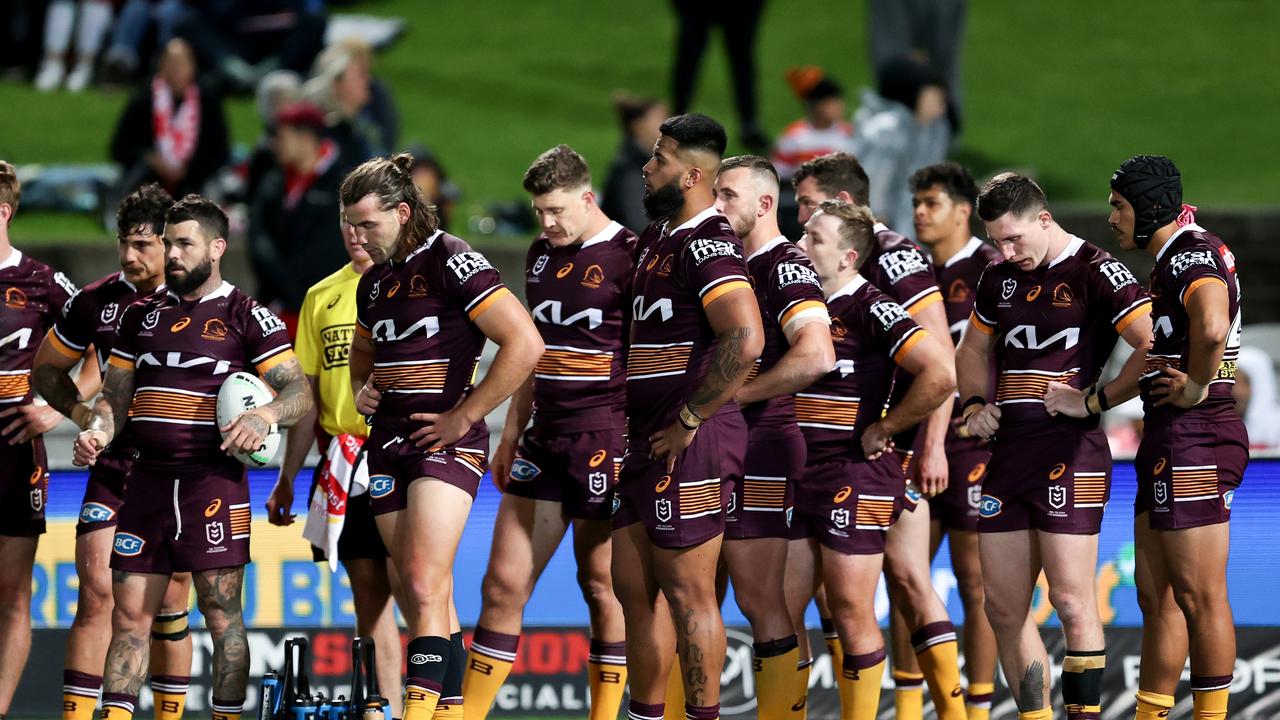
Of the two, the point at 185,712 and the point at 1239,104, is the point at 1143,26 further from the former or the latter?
the point at 185,712

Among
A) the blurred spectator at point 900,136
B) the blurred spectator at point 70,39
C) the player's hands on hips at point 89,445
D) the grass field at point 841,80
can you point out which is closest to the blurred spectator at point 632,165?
the blurred spectator at point 900,136

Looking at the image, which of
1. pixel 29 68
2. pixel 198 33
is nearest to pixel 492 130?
pixel 198 33

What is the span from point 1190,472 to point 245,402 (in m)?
4.01

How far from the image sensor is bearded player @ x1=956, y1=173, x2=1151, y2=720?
762 centimetres

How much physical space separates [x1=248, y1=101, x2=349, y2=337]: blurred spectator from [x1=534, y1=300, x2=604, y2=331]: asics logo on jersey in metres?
4.27

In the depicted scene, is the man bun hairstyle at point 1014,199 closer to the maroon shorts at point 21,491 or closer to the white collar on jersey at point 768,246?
the white collar on jersey at point 768,246

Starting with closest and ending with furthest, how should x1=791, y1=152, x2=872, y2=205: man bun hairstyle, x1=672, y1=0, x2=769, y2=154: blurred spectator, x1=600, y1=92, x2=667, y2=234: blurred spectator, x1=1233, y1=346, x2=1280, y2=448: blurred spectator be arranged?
1. x1=791, y1=152, x2=872, y2=205: man bun hairstyle
2. x1=1233, y1=346, x2=1280, y2=448: blurred spectator
3. x1=600, y1=92, x2=667, y2=234: blurred spectator
4. x1=672, y1=0, x2=769, y2=154: blurred spectator

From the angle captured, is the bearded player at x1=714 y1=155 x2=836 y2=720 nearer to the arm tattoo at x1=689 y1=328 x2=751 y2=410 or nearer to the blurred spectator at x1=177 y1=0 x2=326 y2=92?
the arm tattoo at x1=689 y1=328 x2=751 y2=410

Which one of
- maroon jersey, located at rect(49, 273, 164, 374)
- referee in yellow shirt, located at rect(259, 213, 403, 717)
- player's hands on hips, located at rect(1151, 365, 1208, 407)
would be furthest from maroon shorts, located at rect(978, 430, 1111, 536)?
maroon jersey, located at rect(49, 273, 164, 374)

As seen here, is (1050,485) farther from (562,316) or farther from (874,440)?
(562,316)

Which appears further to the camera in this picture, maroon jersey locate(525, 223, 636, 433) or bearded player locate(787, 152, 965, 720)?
bearded player locate(787, 152, 965, 720)

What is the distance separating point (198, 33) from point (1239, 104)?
37.0ft

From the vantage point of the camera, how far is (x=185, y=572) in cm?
784

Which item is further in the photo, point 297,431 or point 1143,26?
point 1143,26
